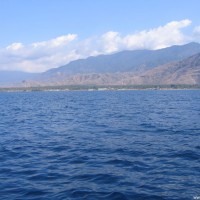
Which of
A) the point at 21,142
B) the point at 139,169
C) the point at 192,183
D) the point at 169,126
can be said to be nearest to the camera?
the point at 192,183

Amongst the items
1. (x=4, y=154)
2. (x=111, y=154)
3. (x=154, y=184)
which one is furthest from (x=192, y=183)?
(x=4, y=154)

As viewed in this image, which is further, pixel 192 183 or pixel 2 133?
pixel 2 133

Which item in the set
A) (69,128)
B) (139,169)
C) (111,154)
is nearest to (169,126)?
(69,128)

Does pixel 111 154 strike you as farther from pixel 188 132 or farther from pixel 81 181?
pixel 188 132

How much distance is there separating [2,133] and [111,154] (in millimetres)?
22736

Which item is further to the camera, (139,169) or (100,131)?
(100,131)

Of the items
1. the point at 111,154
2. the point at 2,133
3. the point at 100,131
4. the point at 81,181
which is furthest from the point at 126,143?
the point at 2,133

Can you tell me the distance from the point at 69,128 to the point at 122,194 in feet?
107

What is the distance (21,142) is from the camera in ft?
137

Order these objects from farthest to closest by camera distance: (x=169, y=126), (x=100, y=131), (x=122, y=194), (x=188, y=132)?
(x=169, y=126) → (x=100, y=131) → (x=188, y=132) → (x=122, y=194)

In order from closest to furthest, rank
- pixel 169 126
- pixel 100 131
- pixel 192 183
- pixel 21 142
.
A: pixel 192 183 < pixel 21 142 < pixel 100 131 < pixel 169 126

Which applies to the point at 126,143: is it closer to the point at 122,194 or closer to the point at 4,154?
the point at 4,154

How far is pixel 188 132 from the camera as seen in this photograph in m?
46.4

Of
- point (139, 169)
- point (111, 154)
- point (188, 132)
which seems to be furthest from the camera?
point (188, 132)
